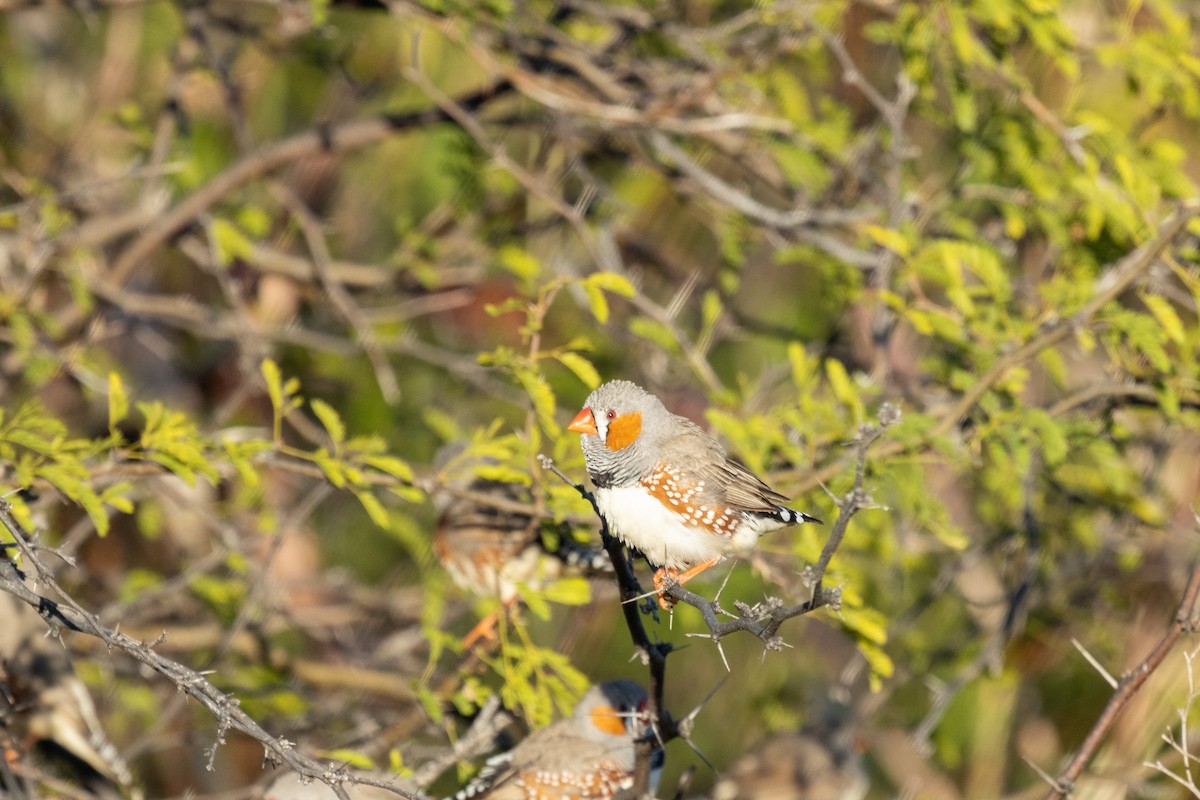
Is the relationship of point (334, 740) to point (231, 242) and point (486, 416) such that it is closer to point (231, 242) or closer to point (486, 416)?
point (231, 242)

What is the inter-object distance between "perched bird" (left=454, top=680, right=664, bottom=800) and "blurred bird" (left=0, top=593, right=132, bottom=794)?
1.12 meters

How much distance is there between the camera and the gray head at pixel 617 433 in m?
3.06

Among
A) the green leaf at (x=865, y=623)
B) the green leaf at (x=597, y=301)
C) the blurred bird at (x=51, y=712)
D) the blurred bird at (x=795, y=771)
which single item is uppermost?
the green leaf at (x=597, y=301)

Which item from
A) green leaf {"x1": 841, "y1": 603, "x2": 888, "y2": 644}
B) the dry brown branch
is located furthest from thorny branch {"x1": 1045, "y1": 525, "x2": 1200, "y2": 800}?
the dry brown branch

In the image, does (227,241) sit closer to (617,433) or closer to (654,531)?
(617,433)

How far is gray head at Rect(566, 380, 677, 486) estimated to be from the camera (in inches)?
120

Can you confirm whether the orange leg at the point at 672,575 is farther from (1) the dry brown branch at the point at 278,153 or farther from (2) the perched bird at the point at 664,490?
(1) the dry brown branch at the point at 278,153

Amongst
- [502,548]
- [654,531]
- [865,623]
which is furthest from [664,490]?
[502,548]

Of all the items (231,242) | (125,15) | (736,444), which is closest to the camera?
(736,444)

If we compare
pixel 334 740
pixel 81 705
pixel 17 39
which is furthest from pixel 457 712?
pixel 17 39

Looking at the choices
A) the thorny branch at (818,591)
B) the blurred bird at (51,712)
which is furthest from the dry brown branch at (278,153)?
the thorny branch at (818,591)

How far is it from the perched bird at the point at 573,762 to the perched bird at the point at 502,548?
16.5 inches

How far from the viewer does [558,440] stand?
3.42 metres

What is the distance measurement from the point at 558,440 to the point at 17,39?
5975 millimetres
